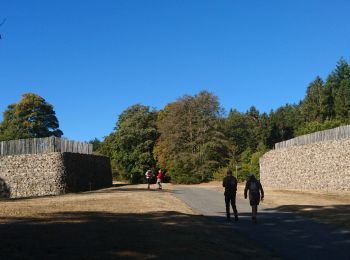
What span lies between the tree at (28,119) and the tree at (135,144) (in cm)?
1309

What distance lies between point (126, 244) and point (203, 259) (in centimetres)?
185

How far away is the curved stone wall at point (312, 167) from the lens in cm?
4044

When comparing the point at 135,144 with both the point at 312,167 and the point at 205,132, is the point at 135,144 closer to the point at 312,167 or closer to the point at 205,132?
the point at 205,132

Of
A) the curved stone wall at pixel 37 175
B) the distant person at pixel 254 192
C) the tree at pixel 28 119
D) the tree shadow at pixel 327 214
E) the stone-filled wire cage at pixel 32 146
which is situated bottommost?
the tree shadow at pixel 327 214

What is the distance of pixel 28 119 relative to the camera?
8625 cm

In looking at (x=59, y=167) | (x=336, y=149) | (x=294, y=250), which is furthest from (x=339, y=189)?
(x=294, y=250)

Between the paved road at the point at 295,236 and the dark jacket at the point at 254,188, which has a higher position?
the dark jacket at the point at 254,188

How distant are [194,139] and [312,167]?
3095 centimetres

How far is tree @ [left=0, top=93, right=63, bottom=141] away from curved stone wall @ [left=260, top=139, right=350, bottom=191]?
44.3m

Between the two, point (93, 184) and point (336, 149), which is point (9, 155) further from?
point (336, 149)

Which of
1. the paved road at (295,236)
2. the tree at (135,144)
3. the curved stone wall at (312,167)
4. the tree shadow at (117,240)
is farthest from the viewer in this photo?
the tree at (135,144)

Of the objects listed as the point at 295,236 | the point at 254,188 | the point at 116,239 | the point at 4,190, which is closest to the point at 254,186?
the point at 254,188

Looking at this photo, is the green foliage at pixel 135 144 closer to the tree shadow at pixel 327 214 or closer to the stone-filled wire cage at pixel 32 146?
the stone-filled wire cage at pixel 32 146

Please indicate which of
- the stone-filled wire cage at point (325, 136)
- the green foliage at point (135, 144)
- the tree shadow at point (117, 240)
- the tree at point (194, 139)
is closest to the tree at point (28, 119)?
the green foliage at point (135, 144)
